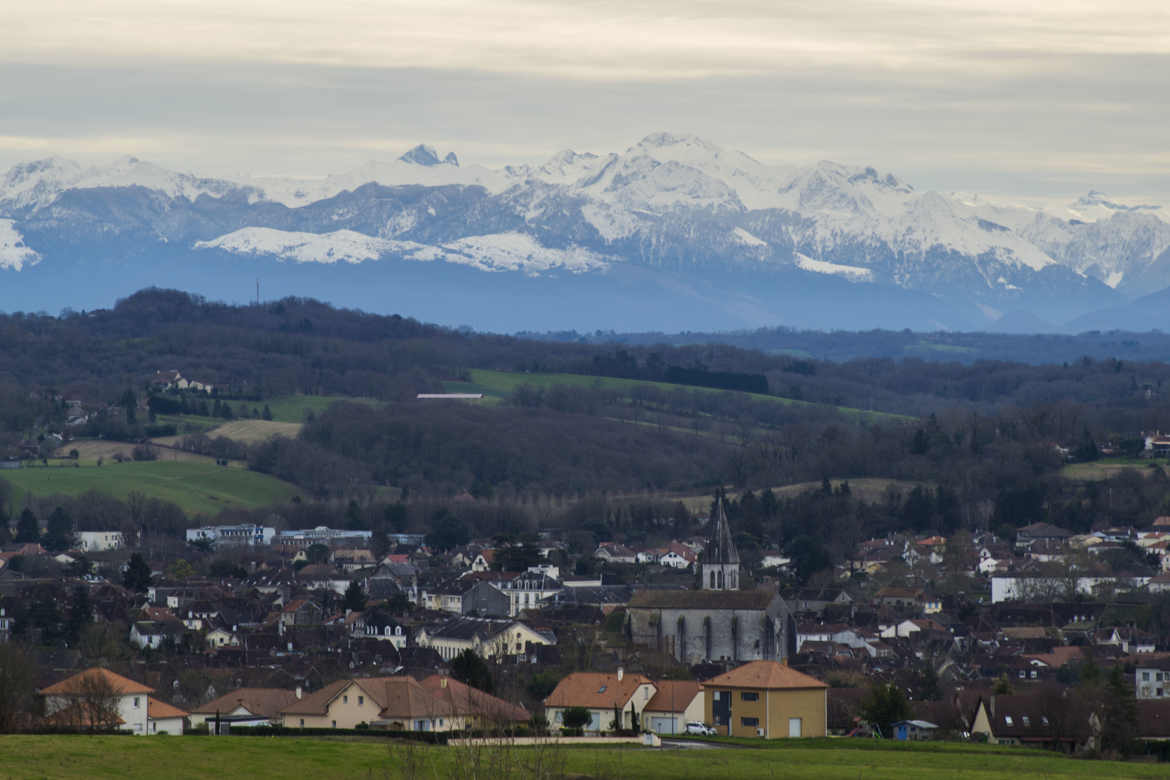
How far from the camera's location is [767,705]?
175 feet

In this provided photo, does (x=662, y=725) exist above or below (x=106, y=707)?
below

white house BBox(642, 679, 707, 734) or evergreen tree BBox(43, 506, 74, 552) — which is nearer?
white house BBox(642, 679, 707, 734)

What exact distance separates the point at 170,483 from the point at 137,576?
142 feet

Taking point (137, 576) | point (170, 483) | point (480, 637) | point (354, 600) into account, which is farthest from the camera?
point (170, 483)

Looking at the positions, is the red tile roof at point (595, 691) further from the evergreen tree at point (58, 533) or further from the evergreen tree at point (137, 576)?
the evergreen tree at point (58, 533)

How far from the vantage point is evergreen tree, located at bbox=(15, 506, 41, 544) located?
13350 centimetres

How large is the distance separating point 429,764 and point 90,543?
102 m

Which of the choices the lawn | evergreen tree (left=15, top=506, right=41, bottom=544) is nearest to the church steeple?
the lawn

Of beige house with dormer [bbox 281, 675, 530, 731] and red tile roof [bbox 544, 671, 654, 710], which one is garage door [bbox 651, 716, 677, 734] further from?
beige house with dormer [bbox 281, 675, 530, 731]

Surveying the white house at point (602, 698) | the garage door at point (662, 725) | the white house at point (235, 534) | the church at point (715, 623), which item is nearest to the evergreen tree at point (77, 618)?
the church at point (715, 623)

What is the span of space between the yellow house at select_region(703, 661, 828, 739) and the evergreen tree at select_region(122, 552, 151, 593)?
194ft

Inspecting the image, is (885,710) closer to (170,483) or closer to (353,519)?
(353,519)

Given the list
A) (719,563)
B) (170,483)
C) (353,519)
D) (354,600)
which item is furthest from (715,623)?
(170,483)

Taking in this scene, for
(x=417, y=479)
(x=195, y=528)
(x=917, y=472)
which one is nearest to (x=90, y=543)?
(x=195, y=528)
